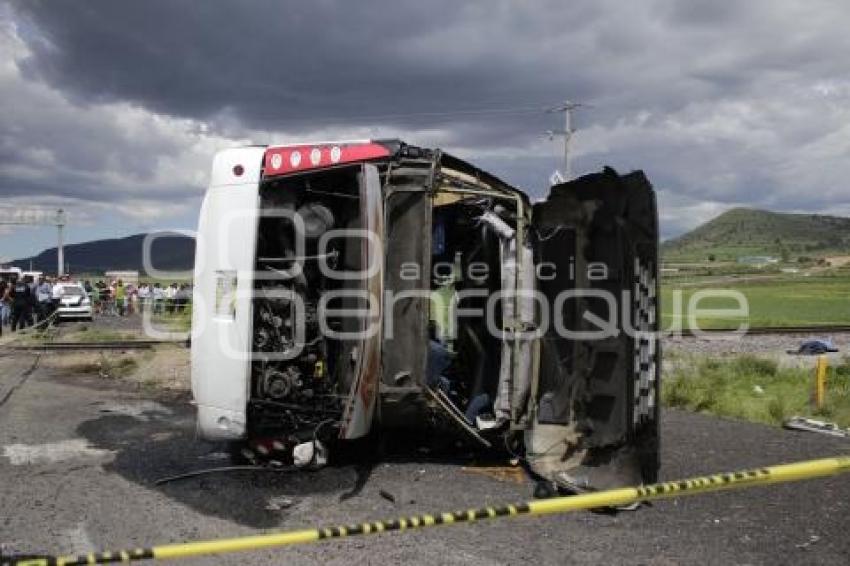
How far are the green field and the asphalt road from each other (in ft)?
41.9

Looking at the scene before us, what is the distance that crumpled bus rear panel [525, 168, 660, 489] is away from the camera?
5996mm

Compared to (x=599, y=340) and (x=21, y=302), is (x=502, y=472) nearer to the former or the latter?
(x=599, y=340)

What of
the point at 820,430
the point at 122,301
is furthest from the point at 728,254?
the point at 820,430

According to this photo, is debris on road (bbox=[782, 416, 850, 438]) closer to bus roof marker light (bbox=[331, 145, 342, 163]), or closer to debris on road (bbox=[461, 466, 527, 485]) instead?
debris on road (bbox=[461, 466, 527, 485])

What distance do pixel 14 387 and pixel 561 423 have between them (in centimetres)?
829

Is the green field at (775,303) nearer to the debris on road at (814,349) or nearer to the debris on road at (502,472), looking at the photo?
the debris on road at (814,349)

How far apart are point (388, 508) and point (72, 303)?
26973mm

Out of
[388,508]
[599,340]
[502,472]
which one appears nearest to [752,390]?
[599,340]

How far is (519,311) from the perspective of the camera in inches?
260

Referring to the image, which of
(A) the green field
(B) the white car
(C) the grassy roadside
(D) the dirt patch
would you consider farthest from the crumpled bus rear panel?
(B) the white car

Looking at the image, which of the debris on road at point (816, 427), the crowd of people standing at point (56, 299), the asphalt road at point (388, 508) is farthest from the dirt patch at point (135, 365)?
the debris on road at point (816, 427)

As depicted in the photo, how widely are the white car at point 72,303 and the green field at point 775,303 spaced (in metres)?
19.9

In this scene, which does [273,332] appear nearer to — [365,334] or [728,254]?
[365,334]

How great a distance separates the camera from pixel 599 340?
6391 millimetres
